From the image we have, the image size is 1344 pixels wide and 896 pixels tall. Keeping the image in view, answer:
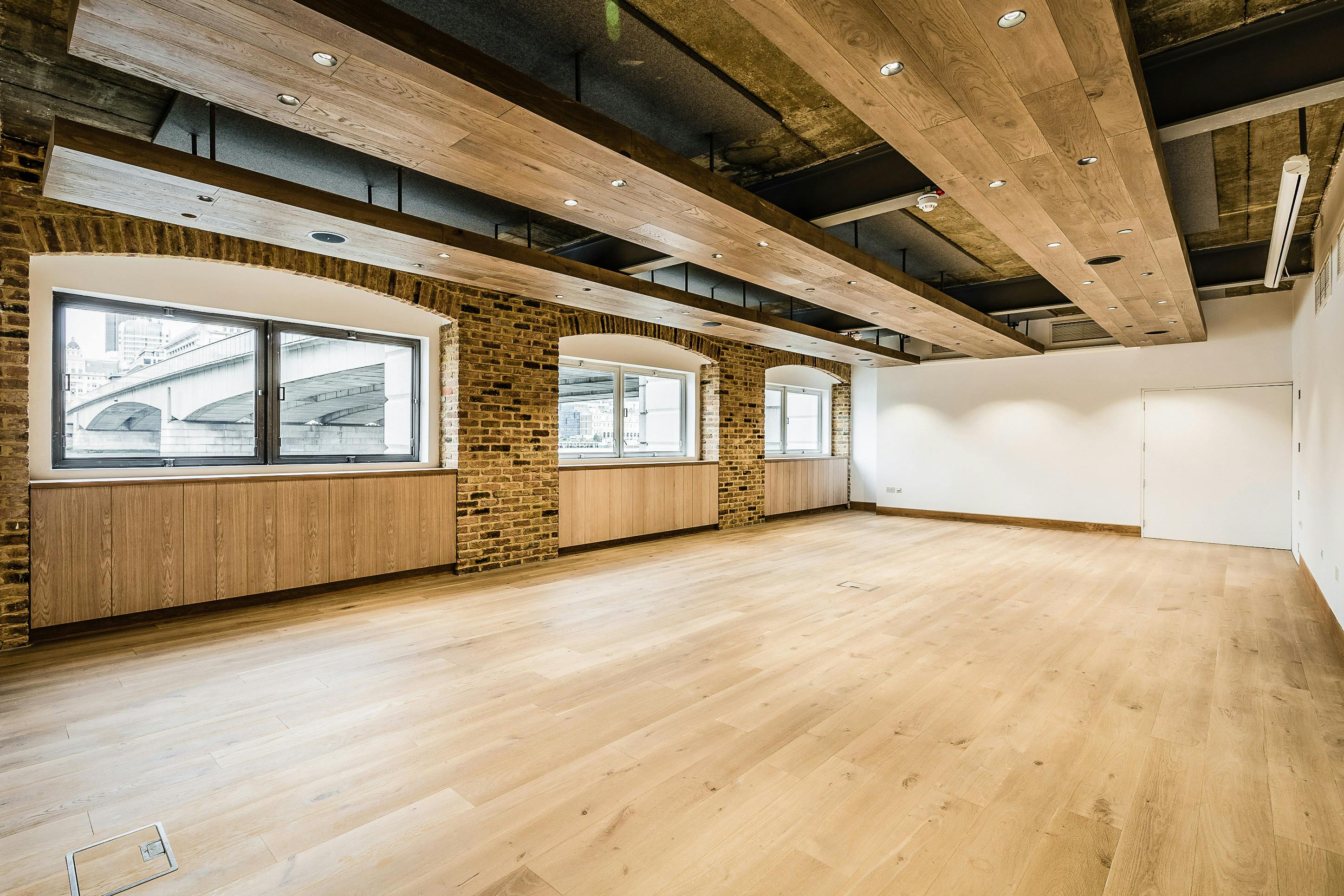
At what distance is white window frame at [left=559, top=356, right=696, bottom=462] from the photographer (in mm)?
7562

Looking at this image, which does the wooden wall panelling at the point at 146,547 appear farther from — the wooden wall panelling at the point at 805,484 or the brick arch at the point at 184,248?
the wooden wall panelling at the point at 805,484

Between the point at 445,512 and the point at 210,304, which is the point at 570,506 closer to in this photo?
the point at 445,512

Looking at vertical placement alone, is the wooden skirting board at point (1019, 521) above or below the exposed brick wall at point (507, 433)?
below

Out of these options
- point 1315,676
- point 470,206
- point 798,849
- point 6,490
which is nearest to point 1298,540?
point 1315,676

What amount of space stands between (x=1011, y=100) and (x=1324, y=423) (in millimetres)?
4452

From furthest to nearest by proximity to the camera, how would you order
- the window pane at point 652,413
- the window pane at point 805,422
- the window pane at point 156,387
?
the window pane at point 805,422 < the window pane at point 652,413 < the window pane at point 156,387

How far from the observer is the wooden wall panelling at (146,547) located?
4.23 meters

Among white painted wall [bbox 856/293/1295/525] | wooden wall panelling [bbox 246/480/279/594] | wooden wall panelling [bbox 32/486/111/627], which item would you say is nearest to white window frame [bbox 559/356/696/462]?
wooden wall panelling [bbox 246/480/279/594]

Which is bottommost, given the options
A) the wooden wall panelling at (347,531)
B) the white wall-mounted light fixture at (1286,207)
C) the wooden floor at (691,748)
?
the wooden floor at (691,748)

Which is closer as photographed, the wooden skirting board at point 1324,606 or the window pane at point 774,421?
the wooden skirting board at point 1324,606

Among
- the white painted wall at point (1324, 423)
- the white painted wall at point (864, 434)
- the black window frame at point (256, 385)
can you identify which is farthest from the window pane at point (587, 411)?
the white painted wall at point (1324, 423)

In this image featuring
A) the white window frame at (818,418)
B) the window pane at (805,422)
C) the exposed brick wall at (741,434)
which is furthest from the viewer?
the window pane at (805,422)

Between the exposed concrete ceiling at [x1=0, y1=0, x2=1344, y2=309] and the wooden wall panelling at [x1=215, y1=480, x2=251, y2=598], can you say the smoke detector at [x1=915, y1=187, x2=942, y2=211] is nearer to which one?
the exposed concrete ceiling at [x1=0, y1=0, x2=1344, y2=309]

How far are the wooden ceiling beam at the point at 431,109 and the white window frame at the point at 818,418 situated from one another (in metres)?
5.99
